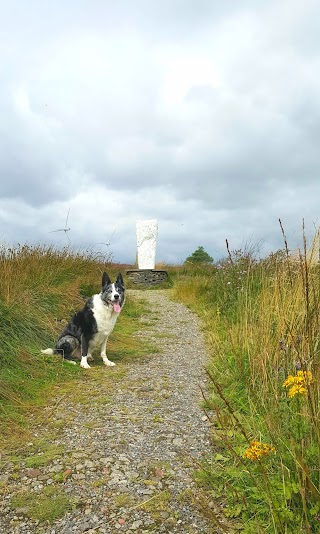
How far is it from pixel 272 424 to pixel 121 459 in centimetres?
123

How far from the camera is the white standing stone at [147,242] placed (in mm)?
17391

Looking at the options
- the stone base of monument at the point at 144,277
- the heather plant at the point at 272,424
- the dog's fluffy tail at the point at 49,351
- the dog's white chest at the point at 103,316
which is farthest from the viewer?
the stone base of monument at the point at 144,277

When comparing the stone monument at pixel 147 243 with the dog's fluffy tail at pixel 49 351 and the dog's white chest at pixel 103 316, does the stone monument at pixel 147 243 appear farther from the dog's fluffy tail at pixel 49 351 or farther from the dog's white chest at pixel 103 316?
the dog's fluffy tail at pixel 49 351

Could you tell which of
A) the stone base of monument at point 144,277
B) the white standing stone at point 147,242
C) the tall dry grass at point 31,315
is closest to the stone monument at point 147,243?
the white standing stone at point 147,242

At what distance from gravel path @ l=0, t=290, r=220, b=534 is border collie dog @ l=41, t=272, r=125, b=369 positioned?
1.63 ft

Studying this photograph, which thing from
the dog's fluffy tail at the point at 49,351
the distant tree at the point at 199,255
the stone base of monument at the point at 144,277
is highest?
the distant tree at the point at 199,255

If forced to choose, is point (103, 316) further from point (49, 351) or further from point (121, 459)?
point (121, 459)

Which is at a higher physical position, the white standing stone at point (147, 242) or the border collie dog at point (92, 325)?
the white standing stone at point (147, 242)

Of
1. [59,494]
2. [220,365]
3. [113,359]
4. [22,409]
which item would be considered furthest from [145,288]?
[59,494]

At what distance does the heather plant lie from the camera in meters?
2.11

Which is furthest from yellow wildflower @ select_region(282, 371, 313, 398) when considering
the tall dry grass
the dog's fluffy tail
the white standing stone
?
the white standing stone

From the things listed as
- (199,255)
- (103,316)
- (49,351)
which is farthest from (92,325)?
(199,255)

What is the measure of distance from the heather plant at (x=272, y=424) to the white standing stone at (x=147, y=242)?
11055 millimetres

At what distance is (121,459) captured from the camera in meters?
3.35
